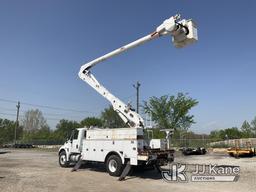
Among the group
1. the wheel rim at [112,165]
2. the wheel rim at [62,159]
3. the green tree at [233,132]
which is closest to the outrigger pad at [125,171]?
the wheel rim at [112,165]

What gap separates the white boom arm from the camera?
12225 mm

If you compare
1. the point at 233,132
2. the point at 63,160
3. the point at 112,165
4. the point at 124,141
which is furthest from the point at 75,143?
the point at 233,132

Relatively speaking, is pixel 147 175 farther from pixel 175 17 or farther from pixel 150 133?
pixel 175 17

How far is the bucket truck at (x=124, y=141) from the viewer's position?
41.5ft

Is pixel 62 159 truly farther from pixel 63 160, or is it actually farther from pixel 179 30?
pixel 179 30

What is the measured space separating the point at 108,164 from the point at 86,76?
21.4 ft

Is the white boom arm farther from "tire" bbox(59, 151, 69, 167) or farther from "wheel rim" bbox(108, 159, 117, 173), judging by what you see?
"tire" bbox(59, 151, 69, 167)

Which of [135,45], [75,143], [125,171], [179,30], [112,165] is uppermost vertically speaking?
[135,45]

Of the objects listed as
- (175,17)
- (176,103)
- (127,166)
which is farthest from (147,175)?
(176,103)

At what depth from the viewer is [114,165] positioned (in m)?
15.3

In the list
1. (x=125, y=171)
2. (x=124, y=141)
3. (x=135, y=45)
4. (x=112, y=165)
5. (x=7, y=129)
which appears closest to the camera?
→ (x=125, y=171)

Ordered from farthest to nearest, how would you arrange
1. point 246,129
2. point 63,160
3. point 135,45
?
point 246,129 < point 63,160 < point 135,45

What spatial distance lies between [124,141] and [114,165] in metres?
1.43

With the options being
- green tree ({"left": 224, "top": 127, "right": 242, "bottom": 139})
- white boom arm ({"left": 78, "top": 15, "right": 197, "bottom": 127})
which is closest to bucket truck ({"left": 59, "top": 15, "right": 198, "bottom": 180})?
white boom arm ({"left": 78, "top": 15, "right": 197, "bottom": 127})
